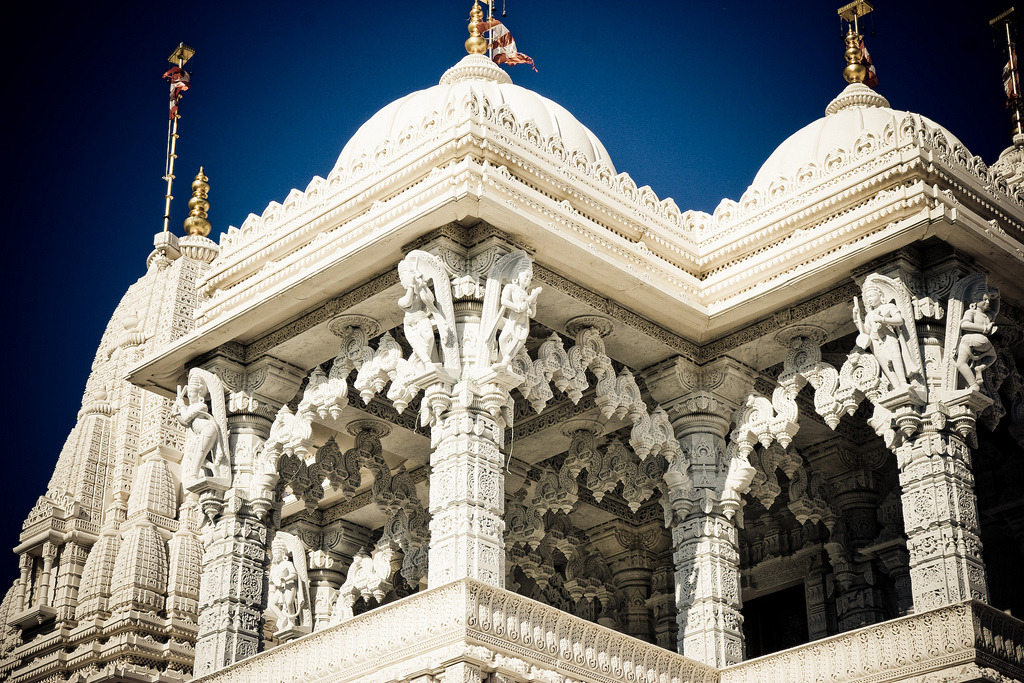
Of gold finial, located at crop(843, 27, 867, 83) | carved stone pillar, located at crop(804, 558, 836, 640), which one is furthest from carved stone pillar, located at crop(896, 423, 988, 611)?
gold finial, located at crop(843, 27, 867, 83)

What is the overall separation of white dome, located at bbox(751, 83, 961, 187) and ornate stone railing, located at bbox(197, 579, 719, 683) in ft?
25.6

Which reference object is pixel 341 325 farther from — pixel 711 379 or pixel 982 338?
pixel 982 338

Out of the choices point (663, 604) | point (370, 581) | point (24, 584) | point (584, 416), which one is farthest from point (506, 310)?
point (24, 584)

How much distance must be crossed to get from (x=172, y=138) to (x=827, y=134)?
46.1ft

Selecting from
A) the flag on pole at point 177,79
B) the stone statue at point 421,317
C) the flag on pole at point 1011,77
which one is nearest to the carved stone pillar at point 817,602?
the stone statue at point 421,317

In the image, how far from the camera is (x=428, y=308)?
59.9 ft

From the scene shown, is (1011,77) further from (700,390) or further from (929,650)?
(929,650)

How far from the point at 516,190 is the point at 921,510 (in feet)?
18.6

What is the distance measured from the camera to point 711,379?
830 inches

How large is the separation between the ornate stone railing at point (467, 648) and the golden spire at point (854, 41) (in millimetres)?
10661

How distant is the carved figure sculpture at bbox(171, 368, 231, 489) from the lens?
66.9ft

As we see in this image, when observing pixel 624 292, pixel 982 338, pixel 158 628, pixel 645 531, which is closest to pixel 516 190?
pixel 624 292

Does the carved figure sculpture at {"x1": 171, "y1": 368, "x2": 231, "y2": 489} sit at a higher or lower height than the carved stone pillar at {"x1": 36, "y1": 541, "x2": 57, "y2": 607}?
lower

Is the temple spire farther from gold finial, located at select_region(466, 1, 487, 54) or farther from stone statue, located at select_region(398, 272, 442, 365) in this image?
stone statue, located at select_region(398, 272, 442, 365)
